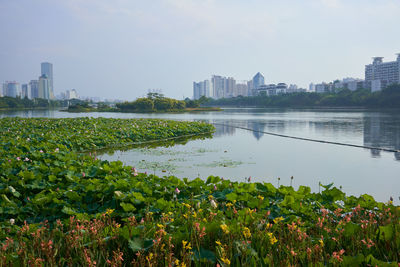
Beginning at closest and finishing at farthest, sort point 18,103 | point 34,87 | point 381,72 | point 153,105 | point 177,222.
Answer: point 177,222
point 153,105
point 18,103
point 381,72
point 34,87

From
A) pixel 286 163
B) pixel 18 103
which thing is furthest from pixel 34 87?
pixel 286 163

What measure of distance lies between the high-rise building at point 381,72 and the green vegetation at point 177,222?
99.1 m

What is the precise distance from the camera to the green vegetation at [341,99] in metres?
50.0

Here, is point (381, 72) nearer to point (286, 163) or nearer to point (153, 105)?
point (153, 105)

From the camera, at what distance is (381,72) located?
348 feet

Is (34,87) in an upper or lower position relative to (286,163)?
upper

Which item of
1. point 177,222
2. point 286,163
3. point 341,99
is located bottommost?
point 286,163

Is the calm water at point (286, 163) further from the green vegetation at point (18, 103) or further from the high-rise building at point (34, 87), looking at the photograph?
the high-rise building at point (34, 87)

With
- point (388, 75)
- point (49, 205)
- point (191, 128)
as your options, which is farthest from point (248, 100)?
point (49, 205)

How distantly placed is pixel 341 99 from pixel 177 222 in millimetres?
63541

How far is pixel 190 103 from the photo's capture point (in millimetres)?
61656

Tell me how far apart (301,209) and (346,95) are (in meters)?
63.8

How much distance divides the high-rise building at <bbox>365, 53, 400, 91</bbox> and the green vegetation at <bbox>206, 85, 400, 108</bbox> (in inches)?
1223

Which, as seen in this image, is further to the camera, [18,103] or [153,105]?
[18,103]
